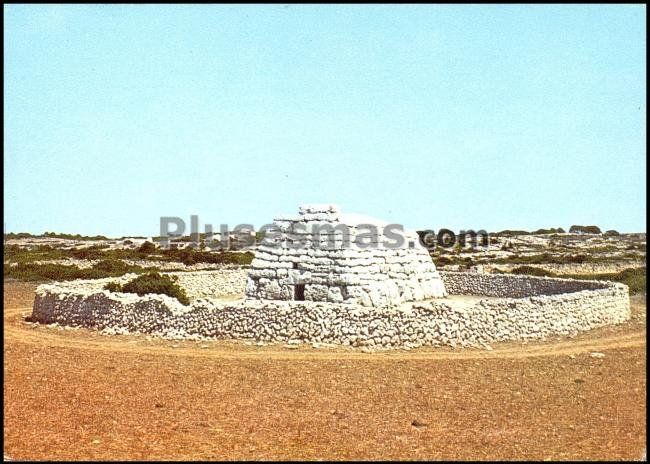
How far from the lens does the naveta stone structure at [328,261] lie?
2092 cm

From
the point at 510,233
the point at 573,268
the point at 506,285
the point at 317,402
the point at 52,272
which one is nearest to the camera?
the point at 317,402

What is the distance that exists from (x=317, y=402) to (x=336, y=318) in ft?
19.2

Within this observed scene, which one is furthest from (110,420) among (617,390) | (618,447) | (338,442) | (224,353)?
(617,390)

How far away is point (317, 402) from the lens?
12.0 metres

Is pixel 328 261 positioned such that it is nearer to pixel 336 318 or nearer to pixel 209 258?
pixel 336 318

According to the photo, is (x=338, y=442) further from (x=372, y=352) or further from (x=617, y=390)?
(x=372, y=352)

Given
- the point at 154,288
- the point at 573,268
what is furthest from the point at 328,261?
the point at 573,268

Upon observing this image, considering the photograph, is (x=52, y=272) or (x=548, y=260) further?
(x=548, y=260)

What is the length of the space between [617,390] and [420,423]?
460 centimetres

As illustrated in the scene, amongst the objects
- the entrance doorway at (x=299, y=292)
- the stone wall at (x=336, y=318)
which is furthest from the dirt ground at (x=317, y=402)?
the entrance doorway at (x=299, y=292)

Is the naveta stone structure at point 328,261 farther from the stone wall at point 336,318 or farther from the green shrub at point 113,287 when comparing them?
the green shrub at point 113,287

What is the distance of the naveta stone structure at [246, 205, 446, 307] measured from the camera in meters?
20.9

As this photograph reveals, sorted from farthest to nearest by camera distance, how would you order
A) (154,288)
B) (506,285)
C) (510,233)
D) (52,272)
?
(510,233)
(52,272)
(506,285)
(154,288)

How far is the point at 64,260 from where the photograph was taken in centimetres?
4416
